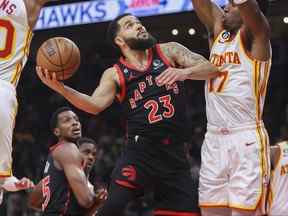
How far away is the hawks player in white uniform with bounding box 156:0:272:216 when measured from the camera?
446cm

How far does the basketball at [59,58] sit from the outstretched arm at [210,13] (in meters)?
1.00

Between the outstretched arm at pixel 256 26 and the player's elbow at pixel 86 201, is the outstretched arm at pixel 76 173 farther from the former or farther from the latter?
the outstretched arm at pixel 256 26

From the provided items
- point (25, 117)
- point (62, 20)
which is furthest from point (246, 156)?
point (25, 117)

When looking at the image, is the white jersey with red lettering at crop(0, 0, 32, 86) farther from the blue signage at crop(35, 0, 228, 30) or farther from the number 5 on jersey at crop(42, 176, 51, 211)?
the blue signage at crop(35, 0, 228, 30)

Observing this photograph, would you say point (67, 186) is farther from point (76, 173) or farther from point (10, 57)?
point (10, 57)

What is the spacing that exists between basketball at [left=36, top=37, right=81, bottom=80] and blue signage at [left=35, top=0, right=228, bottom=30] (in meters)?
3.84

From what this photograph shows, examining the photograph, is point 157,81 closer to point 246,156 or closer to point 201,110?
point 246,156

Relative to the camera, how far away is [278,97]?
41.4ft

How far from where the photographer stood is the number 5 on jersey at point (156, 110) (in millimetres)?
4723

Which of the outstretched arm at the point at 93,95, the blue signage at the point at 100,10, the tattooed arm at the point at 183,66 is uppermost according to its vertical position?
the blue signage at the point at 100,10

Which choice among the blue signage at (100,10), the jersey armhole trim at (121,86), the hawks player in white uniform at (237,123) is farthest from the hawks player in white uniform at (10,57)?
the blue signage at (100,10)

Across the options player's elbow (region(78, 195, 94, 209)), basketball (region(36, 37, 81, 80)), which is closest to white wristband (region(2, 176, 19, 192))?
basketball (region(36, 37, 81, 80))

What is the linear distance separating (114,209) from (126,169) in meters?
0.30

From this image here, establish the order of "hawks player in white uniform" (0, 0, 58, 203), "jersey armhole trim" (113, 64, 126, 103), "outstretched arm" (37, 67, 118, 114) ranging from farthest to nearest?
"jersey armhole trim" (113, 64, 126, 103) → "outstretched arm" (37, 67, 118, 114) → "hawks player in white uniform" (0, 0, 58, 203)
